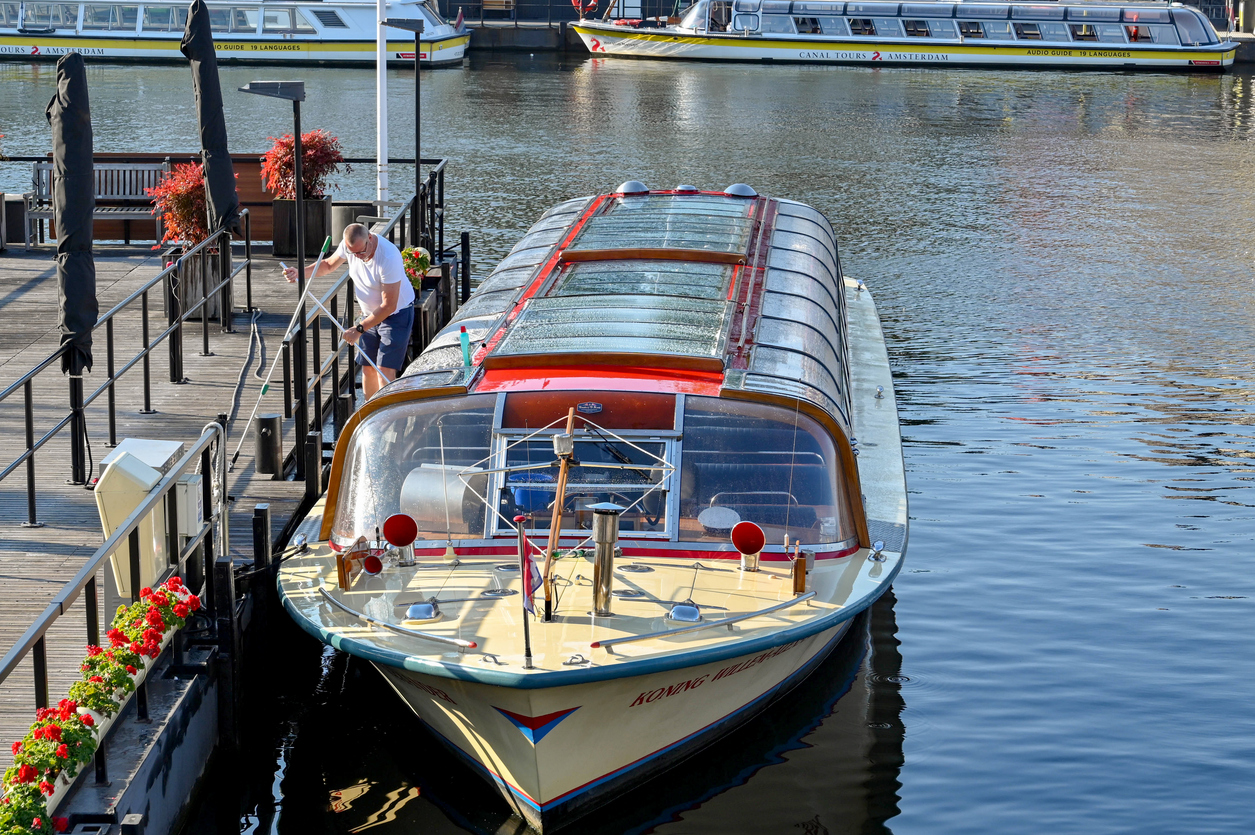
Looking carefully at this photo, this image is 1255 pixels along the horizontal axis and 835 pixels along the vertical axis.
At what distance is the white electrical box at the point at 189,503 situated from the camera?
27.0 ft

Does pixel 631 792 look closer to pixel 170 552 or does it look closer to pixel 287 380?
pixel 170 552

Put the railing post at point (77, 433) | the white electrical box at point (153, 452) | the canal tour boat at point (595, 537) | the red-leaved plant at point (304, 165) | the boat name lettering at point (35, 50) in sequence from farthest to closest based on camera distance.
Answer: the boat name lettering at point (35, 50)
the red-leaved plant at point (304, 165)
the railing post at point (77, 433)
the white electrical box at point (153, 452)
the canal tour boat at point (595, 537)

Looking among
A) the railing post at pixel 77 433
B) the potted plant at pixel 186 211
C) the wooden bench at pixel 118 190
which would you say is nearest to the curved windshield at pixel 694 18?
the wooden bench at pixel 118 190

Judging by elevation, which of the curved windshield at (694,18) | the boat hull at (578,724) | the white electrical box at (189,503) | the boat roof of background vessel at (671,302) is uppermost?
the curved windshield at (694,18)

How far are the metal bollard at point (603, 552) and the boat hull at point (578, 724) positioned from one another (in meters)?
0.55

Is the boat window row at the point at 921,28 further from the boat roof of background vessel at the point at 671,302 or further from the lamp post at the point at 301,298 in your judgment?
the lamp post at the point at 301,298

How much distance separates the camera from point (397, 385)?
9.55 m

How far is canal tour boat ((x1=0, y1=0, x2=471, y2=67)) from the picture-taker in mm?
59656

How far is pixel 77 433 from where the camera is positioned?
1026 cm

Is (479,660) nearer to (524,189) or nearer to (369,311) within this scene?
(369,311)

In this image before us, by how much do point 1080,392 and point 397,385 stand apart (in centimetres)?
1110

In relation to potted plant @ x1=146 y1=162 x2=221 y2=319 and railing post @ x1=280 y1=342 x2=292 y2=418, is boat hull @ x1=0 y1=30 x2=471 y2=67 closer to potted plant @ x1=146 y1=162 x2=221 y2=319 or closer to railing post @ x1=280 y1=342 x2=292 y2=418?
potted plant @ x1=146 y1=162 x2=221 y2=319

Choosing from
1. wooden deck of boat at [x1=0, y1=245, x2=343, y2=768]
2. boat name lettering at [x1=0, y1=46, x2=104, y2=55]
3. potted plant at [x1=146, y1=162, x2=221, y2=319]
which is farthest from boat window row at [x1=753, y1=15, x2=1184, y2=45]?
potted plant at [x1=146, y1=162, x2=221, y2=319]

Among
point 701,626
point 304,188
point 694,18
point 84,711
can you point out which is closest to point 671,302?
point 701,626
